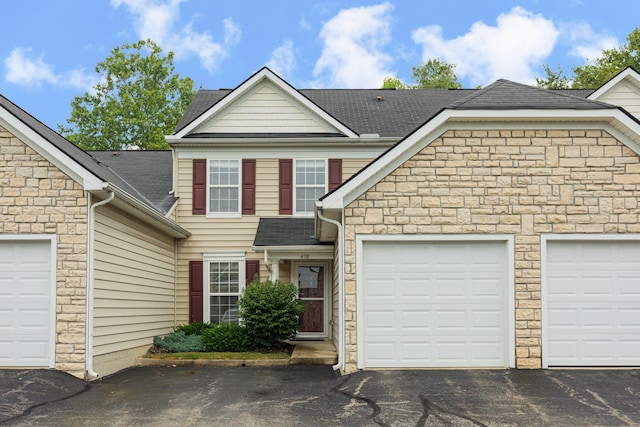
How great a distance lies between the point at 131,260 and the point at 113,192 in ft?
8.82

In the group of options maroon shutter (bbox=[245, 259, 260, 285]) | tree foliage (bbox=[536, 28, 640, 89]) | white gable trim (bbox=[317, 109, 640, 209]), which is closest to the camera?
white gable trim (bbox=[317, 109, 640, 209])

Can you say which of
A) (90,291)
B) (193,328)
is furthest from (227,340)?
(90,291)

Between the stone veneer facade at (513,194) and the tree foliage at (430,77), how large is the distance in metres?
34.6

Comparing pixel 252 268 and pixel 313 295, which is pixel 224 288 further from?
pixel 313 295

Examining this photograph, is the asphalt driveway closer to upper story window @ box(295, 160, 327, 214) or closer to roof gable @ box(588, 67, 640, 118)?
upper story window @ box(295, 160, 327, 214)

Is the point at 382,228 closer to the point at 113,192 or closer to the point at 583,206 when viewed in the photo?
the point at 583,206

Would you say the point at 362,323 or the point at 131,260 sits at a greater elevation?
the point at 131,260

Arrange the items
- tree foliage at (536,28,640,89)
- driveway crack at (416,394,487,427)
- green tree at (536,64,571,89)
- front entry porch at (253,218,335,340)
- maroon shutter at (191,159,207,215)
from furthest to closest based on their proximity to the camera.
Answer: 1. green tree at (536,64,571,89)
2. tree foliage at (536,28,640,89)
3. maroon shutter at (191,159,207,215)
4. front entry porch at (253,218,335,340)
5. driveway crack at (416,394,487,427)

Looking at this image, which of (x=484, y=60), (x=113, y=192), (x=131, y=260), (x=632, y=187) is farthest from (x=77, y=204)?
(x=484, y=60)

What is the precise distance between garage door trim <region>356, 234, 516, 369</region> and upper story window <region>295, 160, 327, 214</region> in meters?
6.66

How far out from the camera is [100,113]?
38.7 metres

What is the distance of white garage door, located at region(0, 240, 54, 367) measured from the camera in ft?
36.6

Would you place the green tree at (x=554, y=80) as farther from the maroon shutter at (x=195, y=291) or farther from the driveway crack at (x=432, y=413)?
the driveway crack at (x=432, y=413)

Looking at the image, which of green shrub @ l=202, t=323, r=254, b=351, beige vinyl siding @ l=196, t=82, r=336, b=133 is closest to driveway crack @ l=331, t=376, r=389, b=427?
green shrub @ l=202, t=323, r=254, b=351
